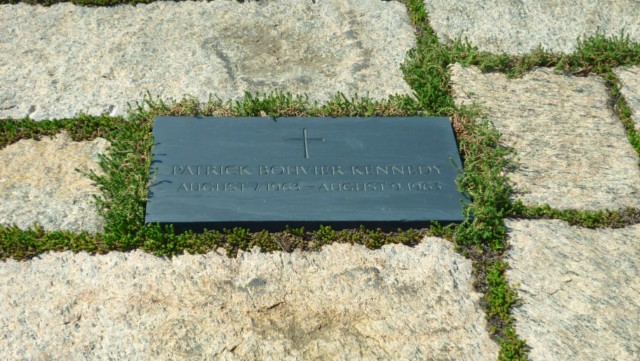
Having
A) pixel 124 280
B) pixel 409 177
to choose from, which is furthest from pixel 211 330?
pixel 409 177

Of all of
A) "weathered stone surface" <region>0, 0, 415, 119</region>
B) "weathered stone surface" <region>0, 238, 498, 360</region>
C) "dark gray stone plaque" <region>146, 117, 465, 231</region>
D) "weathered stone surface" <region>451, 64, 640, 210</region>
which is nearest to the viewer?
"weathered stone surface" <region>0, 238, 498, 360</region>

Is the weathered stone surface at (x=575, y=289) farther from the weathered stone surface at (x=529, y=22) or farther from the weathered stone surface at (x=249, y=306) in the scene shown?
the weathered stone surface at (x=529, y=22)

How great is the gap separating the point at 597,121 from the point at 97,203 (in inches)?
96.6

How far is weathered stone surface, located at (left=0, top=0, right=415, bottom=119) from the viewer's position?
386 cm

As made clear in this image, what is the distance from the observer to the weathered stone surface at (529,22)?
14.4 feet

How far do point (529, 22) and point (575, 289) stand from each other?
6.87 ft

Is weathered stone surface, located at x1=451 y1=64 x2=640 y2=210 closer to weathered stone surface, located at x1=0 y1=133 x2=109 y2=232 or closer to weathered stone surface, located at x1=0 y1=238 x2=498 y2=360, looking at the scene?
weathered stone surface, located at x1=0 y1=238 x2=498 y2=360

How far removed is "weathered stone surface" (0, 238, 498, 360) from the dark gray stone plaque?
0.15 metres

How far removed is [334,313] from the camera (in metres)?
2.87

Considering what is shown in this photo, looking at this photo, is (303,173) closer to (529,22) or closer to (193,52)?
(193,52)

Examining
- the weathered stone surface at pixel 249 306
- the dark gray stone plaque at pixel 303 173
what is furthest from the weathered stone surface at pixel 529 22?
the weathered stone surface at pixel 249 306

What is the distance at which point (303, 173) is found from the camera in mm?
3275

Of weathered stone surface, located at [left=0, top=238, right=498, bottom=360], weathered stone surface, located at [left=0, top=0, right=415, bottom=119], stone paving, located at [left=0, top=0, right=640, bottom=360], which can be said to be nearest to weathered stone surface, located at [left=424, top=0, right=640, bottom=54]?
stone paving, located at [left=0, top=0, right=640, bottom=360]

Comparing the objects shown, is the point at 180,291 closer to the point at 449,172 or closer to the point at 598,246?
the point at 449,172
